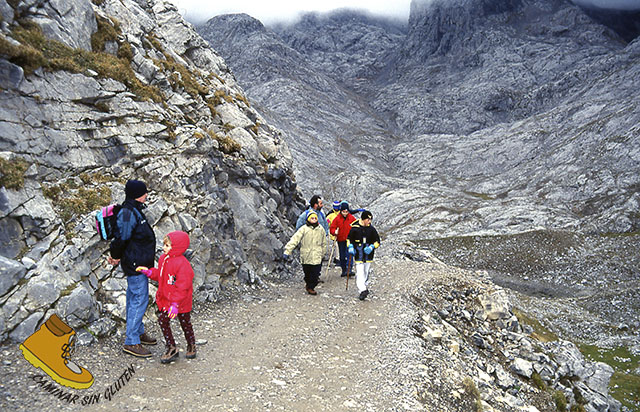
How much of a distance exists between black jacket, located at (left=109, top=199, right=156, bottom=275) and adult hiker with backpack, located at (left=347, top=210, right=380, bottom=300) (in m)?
8.11

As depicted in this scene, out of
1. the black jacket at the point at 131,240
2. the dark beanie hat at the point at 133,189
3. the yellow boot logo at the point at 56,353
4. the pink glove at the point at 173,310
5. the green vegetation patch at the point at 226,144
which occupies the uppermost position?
the green vegetation patch at the point at 226,144

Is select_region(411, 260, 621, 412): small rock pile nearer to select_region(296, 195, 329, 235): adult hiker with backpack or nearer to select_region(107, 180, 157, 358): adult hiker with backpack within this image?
select_region(296, 195, 329, 235): adult hiker with backpack

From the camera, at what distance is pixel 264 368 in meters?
9.37

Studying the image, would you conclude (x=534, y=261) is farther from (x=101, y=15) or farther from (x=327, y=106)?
(x=327, y=106)

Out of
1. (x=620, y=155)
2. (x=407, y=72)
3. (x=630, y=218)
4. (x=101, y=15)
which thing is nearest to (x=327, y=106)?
(x=407, y=72)

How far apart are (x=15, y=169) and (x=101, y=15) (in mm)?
10180

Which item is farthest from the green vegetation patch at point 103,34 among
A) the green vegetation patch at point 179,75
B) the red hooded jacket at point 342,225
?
the red hooded jacket at point 342,225

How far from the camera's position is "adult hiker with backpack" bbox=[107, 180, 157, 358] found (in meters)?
8.77

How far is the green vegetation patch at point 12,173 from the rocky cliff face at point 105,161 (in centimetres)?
4

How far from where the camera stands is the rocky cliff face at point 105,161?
33.0 feet

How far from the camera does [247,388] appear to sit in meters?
8.34

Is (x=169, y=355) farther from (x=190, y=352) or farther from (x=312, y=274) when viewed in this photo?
(x=312, y=274)

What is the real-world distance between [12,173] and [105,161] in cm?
345

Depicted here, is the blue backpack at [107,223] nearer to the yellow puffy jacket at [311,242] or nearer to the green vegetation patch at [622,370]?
the yellow puffy jacket at [311,242]
